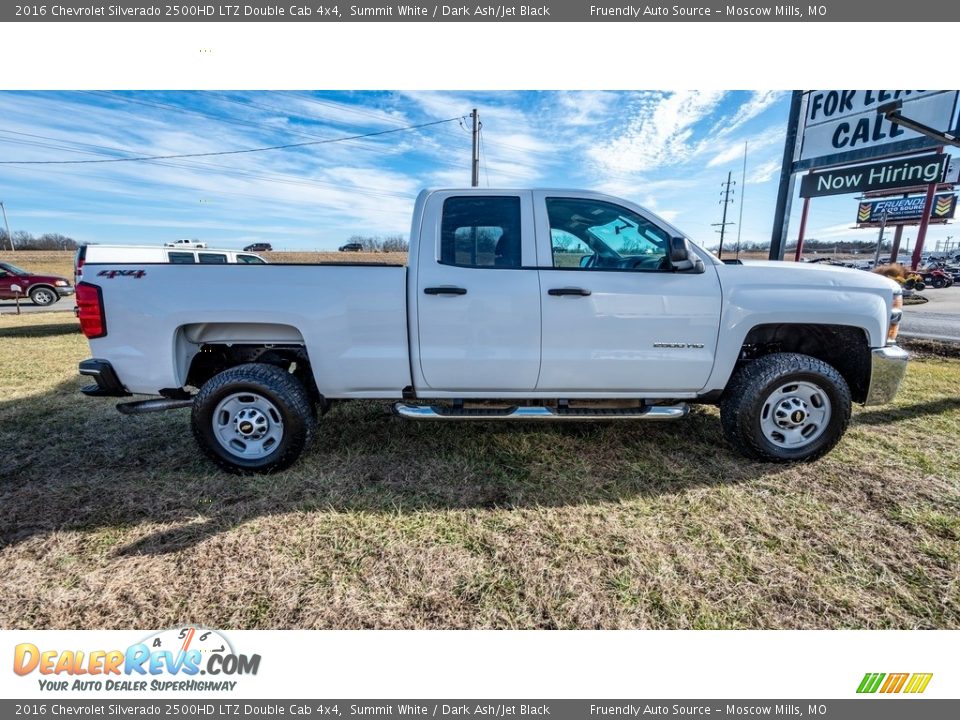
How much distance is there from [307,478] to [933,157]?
1091 cm

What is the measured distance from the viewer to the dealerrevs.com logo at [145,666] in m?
1.69

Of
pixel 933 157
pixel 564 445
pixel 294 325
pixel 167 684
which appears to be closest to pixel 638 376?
pixel 564 445

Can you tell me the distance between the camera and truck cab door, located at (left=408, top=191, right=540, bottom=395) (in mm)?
2775

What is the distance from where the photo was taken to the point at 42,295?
14156mm

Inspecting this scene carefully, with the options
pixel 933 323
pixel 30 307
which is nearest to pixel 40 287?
pixel 30 307

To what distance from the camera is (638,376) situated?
9.70ft

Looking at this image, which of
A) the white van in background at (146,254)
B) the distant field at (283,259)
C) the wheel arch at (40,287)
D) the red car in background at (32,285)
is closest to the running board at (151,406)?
the white van in background at (146,254)

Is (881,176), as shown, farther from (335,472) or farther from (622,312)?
(335,472)

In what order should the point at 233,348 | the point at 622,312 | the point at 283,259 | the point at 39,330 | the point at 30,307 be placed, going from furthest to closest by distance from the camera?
the point at 283,259
the point at 30,307
the point at 39,330
the point at 233,348
the point at 622,312

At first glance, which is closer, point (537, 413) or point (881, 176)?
point (537, 413)

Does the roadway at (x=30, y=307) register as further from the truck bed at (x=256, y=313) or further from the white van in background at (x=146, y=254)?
the truck bed at (x=256, y=313)

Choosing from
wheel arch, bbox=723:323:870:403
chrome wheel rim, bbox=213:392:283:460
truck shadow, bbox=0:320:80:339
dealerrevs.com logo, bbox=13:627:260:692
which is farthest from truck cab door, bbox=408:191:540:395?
truck shadow, bbox=0:320:80:339

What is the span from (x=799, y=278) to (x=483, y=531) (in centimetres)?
278

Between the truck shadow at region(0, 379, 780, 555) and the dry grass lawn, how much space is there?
0.02m
